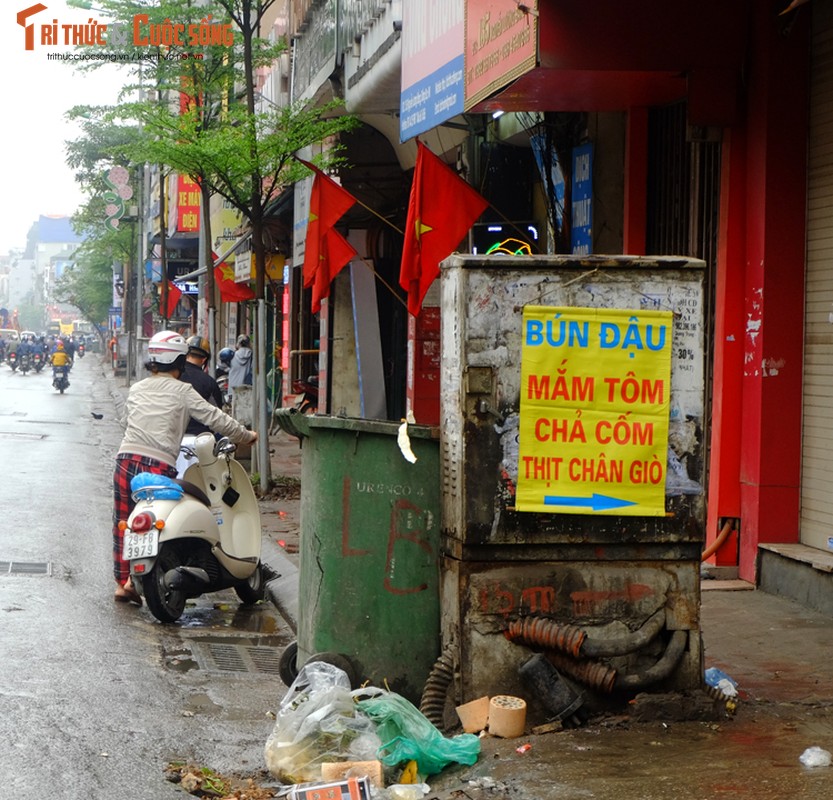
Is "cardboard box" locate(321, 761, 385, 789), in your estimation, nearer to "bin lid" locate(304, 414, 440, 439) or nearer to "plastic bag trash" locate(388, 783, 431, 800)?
"plastic bag trash" locate(388, 783, 431, 800)

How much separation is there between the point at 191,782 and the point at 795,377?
A: 5.05 meters

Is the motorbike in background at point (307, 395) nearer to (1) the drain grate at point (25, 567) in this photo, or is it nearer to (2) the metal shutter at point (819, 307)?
(1) the drain grate at point (25, 567)

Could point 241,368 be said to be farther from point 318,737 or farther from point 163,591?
point 318,737

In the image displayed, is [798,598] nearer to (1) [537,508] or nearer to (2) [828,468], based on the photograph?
(2) [828,468]

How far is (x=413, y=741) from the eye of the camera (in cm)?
500

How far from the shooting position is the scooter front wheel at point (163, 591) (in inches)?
324

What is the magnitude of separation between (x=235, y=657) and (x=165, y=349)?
7.81 ft

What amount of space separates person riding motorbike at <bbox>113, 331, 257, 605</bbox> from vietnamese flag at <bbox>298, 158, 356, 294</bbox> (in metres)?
4.29

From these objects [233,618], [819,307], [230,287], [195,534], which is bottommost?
[233,618]

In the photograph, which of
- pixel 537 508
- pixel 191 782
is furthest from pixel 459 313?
pixel 191 782

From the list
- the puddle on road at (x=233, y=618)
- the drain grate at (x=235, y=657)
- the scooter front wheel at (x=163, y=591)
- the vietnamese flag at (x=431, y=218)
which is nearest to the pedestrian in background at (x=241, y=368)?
the vietnamese flag at (x=431, y=218)

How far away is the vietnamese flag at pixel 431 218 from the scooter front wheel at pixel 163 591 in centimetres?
380

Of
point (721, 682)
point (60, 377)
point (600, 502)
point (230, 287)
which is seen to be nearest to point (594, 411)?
point (600, 502)

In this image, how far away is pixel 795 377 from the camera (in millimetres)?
8625
